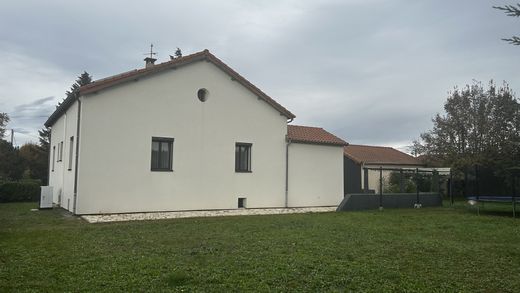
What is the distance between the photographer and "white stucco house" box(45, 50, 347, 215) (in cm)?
1491

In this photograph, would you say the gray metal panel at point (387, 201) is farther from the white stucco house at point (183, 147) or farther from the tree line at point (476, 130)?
the tree line at point (476, 130)

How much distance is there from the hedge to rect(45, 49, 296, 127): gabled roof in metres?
3.97

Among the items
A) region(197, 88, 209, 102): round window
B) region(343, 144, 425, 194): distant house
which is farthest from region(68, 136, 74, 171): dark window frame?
region(343, 144, 425, 194): distant house

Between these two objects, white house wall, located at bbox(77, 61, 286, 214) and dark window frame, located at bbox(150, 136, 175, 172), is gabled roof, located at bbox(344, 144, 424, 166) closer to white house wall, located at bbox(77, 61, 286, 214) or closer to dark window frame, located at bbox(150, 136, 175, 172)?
white house wall, located at bbox(77, 61, 286, 214)

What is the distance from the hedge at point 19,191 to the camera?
21.5 m

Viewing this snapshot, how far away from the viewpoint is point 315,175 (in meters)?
20.5

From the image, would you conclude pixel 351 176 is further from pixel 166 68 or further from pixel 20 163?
pixel 20 163

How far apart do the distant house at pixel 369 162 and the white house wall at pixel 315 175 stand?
380cm

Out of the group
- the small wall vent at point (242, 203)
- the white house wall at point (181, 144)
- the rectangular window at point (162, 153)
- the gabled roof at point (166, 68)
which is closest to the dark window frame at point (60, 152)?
the gabled roof at point (166, 68)

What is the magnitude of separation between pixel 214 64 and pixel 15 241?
34.8 ft

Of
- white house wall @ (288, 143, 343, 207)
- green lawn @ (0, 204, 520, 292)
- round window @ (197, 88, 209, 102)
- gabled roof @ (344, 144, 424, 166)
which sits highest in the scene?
round window @ (197, 88, 209, 102)

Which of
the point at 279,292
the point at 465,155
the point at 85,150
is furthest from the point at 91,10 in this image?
the point at 465,155

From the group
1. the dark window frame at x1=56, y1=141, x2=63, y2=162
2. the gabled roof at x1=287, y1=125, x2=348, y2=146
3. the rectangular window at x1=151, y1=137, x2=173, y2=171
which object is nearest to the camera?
the rectangular window at x1=151, y1=137, x2=173, y2=171

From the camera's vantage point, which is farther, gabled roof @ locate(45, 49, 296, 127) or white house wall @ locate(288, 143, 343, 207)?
white house wall @ locate(288, 143, 343, 207)
